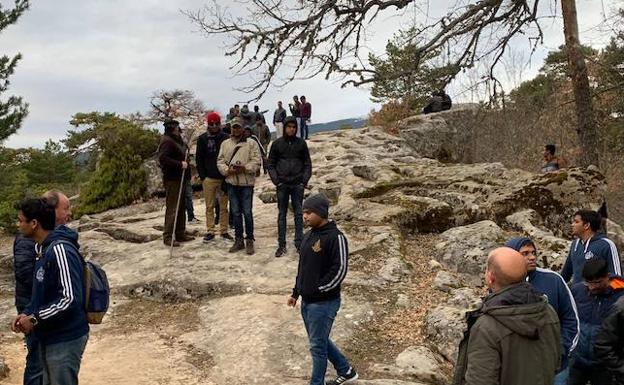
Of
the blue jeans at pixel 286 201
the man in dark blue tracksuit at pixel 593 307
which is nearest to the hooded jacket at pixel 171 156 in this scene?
the blue jeans at pixel 286 201

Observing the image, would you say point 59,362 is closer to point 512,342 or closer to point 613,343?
point 512,342

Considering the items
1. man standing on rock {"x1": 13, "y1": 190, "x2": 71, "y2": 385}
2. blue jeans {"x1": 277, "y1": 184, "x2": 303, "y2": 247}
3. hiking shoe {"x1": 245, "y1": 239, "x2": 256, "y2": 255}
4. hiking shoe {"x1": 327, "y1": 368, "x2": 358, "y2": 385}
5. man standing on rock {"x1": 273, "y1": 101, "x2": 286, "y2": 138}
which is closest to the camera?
man standing on rock {"x1": 13, "y1": 190, "x2": 71, "y2": 385}

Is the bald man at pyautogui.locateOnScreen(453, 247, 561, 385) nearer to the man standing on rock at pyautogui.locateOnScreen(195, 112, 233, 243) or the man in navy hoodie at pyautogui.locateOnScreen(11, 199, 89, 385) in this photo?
the man in navy hoodie at pyautogui.locateOnScreen(11, 199, 89, 385)

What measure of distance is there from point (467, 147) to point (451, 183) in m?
7.49

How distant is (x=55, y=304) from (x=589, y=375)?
4.27m

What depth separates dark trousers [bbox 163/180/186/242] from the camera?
8445 millimetres

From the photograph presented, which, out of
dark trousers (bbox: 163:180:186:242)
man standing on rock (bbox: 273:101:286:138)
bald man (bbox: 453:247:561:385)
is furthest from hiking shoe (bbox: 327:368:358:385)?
man standing on rock (bbox: 273:101:286:138)

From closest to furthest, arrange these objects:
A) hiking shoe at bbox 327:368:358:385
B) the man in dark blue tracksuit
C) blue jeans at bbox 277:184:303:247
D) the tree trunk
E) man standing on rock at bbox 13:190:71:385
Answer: man standing on rock at bbox 13:190:71:385 → the man in dark blue tracksuit → hiking shoe at bbox 327:368:358:385 → blue jeans at bbox 277:184:303:247 → the tree trunk

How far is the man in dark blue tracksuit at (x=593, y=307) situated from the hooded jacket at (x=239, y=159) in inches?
182

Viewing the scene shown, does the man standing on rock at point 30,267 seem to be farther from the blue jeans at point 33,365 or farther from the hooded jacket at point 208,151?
the hooded jacket at point 208,151

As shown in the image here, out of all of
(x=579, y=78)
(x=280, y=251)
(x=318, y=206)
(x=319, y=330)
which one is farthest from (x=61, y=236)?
(x=579, y=78)

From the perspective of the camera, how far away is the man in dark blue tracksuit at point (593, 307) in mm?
4305

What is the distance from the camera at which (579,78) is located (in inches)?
369

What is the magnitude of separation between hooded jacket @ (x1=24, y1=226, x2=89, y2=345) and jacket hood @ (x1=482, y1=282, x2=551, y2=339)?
8.00 ft
